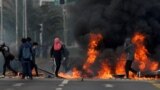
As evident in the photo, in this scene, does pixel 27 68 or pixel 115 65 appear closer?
pixel 27 68

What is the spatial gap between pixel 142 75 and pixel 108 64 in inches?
107

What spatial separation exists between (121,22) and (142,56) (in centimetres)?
299

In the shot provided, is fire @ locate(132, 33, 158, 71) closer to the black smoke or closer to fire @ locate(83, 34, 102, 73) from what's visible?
the black smoke

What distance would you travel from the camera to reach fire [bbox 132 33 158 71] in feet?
99.2

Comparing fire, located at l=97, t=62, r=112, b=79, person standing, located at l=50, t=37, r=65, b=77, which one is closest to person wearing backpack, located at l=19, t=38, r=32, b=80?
person standing, located at l=50, t=37, r=65, b=77

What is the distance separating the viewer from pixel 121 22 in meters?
32.8

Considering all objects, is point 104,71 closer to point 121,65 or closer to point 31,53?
point 121,65

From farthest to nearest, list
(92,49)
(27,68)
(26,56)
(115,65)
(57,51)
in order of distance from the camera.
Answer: (92,49)
(115,65)
(57,51)
(27,68)
(26,56)

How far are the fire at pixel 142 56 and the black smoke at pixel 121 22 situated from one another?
79 cm

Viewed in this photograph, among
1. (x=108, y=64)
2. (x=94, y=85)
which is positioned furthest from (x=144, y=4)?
(x=94, y=85)

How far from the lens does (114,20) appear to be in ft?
108

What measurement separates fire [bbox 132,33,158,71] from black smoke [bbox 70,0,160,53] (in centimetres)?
79

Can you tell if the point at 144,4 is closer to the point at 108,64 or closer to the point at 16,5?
the point at 108,64

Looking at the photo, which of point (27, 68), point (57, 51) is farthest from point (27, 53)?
point (57, 51)
